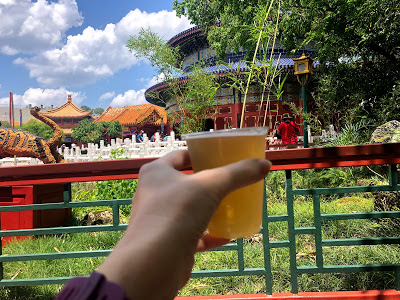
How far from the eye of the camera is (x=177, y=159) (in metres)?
0.68

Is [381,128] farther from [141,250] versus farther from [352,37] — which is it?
[141,250]

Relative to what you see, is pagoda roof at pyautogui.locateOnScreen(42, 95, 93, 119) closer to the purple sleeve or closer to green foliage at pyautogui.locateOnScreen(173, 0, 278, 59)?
green foliage at pyautogui.locateOnScreen(173, 0, 278, 59)

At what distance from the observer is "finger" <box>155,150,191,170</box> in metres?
0.64

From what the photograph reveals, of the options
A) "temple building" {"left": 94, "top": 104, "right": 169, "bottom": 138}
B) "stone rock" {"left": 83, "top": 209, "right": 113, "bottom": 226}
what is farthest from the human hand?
"temple building" {"left": 94, "top": 104, "right": 169, "bottom": 138}

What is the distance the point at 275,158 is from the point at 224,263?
1539mm

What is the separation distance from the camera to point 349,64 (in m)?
8.13

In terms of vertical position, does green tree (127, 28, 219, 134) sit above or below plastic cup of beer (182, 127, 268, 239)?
above

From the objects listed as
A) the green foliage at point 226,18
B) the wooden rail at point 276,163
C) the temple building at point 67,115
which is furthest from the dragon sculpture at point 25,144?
the temple building at point 67,115

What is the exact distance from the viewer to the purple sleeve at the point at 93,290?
37 cm

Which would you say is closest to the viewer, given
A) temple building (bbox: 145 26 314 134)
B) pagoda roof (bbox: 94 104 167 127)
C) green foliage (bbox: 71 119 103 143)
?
temple building (bbox: 145 26 314 134)

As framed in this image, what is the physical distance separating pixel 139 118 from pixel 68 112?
15211 millimetres

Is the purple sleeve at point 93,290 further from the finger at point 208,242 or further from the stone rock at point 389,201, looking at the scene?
the stone rock at point 389,201

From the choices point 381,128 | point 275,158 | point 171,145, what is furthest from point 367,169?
point 171,145

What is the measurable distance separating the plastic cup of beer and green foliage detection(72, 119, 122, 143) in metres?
26.9
